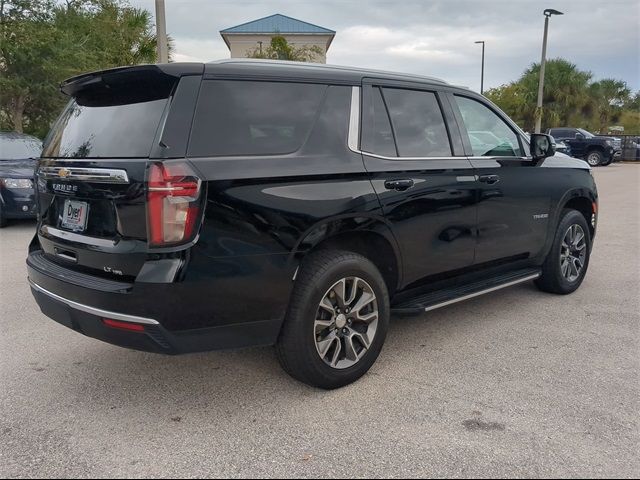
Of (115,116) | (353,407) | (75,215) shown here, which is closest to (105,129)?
(115,116)

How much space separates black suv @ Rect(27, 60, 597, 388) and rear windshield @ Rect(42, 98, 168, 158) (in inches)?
0.5

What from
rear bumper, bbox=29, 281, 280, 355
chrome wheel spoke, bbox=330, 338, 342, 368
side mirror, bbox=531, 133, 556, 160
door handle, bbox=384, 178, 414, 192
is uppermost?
side mirror, bbox=531, 133, 556, 160

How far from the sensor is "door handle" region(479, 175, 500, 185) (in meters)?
4.21

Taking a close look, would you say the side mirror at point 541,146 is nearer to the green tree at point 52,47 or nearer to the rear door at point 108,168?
the rear door at point 108,168

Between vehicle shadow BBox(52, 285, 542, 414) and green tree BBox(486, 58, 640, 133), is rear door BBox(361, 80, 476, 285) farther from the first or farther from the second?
green tree BBox(486, 58, 640, 133)

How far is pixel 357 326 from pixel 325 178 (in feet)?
3.11

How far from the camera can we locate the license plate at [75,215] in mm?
3057

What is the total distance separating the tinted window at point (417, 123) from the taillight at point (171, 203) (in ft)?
5.17

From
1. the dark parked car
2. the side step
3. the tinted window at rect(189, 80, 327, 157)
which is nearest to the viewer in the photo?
the tinted window at rect(189, 80, 327, 157)

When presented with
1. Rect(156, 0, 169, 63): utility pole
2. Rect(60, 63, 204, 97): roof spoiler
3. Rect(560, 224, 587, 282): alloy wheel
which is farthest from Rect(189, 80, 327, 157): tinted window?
Rect(156, 0, 169, 63): utility pole

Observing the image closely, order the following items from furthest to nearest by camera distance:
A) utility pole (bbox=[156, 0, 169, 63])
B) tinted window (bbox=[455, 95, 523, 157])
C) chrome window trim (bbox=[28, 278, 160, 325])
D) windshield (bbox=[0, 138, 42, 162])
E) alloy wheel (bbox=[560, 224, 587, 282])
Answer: utility pole (bbox=[156, 0, 169, 63]) < windshield (bbox=[0, 138, 42, 162]) < alloy wheel (bbox=[560, 224, 587, 282]) < tinted window (bbox=[455, 95, 523, 157]) < chrome window trim (bbox=[28, 278, 160, 325])

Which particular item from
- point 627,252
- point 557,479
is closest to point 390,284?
point 557,479

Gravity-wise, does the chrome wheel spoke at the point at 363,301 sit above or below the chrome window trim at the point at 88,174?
below

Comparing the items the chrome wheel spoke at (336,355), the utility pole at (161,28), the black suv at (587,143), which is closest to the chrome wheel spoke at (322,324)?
the chrome wheel spoke at (336,355)
